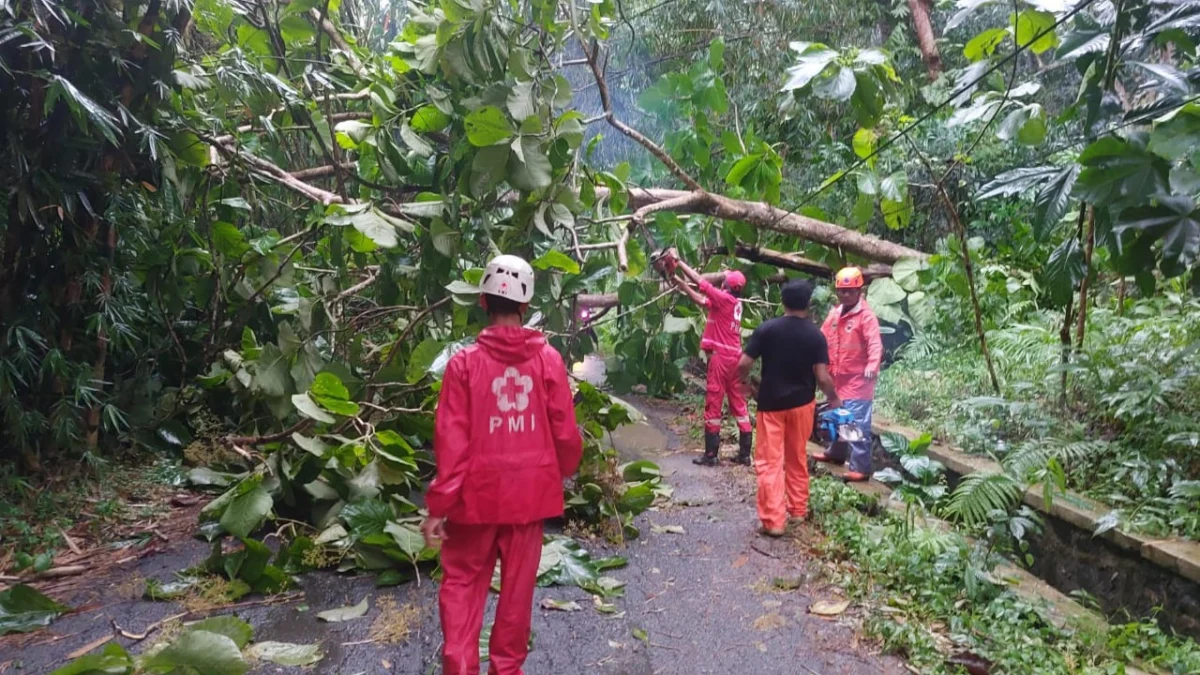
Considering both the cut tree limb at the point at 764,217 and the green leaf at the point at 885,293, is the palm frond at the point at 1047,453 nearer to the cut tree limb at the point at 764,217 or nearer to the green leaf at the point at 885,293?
the cut tree limb at the point at 764,217

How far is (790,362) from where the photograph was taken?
16.3 ft

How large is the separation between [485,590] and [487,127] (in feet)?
8.18

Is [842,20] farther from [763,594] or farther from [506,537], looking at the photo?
[506,537]

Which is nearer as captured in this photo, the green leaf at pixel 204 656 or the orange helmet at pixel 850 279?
the green leaf at pixel 204 656

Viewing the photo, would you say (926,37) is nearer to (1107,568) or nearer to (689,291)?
(689,291)

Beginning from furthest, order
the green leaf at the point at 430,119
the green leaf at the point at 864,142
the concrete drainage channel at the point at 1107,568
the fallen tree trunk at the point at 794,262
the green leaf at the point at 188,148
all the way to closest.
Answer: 1. the fallen tree trunk at the point at 794,262
2. the green leaf at the point at 864,142
3. the green leaf at the point at 430,119
4. the green leaf at the point at 188,148
5. the concrete drainage channel at the point at 1107,568

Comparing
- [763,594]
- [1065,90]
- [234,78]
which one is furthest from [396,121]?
[1065,90]

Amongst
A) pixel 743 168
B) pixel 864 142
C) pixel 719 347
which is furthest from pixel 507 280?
pixel 743 168

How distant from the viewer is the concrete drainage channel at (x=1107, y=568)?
383cm

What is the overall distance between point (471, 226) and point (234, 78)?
1.74m

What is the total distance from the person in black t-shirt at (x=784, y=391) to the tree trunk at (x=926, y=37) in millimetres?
6297

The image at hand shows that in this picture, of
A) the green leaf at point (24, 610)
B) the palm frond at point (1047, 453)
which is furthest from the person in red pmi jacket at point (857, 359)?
the green leaf at point (24, 610)

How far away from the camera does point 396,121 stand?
553 cm

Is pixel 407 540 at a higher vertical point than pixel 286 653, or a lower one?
higher
